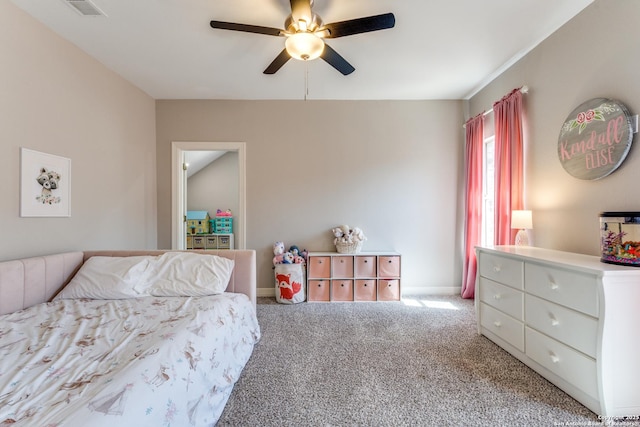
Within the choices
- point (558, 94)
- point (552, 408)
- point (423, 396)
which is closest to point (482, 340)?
point (552, 408)

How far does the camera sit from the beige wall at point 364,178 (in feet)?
11.8

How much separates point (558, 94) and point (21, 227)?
4.26m

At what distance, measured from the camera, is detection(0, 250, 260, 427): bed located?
90 centimetres

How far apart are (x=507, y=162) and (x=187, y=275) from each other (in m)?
3.12

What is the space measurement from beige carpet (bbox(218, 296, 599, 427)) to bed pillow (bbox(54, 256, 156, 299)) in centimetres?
108

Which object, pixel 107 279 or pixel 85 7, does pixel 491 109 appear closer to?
pixel 85 7

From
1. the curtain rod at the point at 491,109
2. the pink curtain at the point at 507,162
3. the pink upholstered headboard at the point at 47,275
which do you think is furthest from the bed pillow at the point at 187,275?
the curtain rod at the point at 491,109

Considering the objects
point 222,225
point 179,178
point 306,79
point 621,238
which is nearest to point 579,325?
point 621,238

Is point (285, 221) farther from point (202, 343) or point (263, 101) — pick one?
point (202, 343)

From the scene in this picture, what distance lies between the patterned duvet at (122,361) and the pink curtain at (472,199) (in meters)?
2.77

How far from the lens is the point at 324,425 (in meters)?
1.40

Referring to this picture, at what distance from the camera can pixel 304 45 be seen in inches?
70.0

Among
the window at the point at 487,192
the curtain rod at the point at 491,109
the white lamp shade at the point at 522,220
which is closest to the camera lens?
the white lamp shade at the point at 522,220

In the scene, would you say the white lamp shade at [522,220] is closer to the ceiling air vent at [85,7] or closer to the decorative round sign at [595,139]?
the decorative round sign at [595,139]
